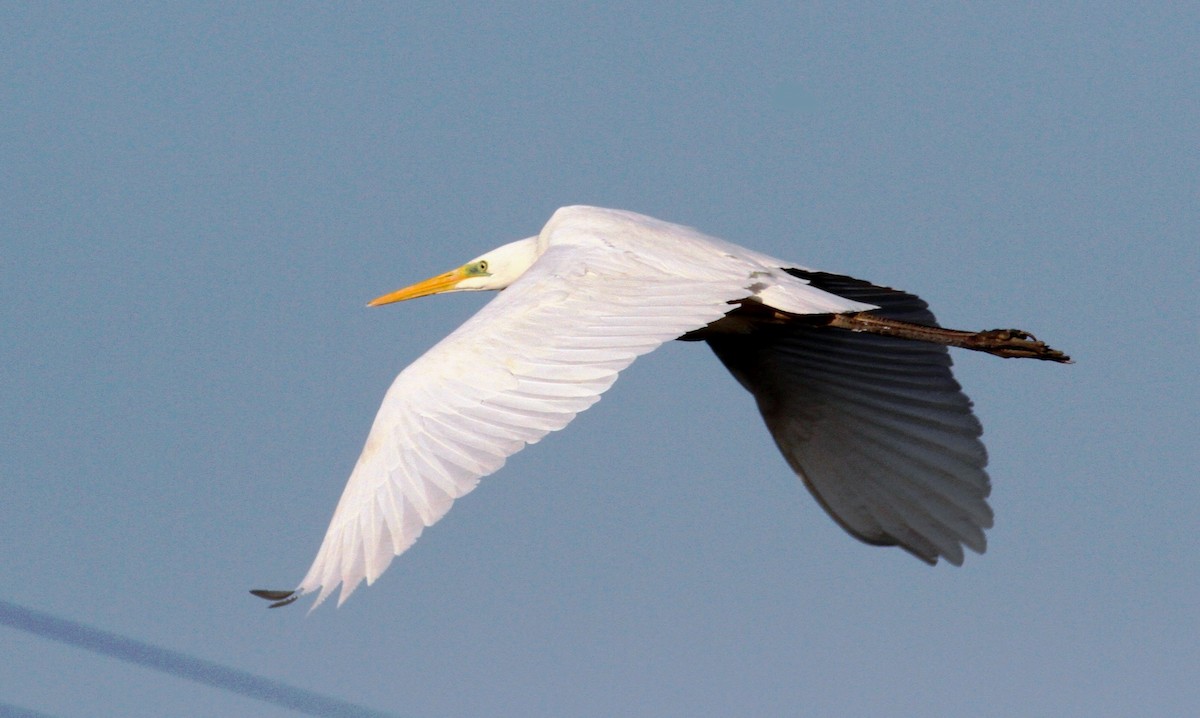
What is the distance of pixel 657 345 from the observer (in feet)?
18.0

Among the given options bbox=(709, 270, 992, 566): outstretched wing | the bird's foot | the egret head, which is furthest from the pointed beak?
the bird's foot

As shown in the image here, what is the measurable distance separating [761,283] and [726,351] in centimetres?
166

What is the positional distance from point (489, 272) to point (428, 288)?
62 cm

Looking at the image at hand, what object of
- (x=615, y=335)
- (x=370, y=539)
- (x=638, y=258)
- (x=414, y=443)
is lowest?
(x=370, y=539)

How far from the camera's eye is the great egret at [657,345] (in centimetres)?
505

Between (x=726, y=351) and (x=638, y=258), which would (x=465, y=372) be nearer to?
(x=638, y=258)

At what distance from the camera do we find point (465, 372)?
5332mm

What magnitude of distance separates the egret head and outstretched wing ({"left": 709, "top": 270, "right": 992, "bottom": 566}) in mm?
1180

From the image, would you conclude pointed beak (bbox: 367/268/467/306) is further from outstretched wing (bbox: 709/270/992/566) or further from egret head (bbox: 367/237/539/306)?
outstretched wing (bbox: 709/270/992/566)

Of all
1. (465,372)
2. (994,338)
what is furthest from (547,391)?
(994,338)

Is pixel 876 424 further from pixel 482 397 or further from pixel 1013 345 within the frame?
pixel 482 397

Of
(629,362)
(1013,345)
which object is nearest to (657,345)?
(629,362)

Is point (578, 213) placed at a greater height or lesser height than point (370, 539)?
greater

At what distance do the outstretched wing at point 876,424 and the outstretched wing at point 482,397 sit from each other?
6.63ft
